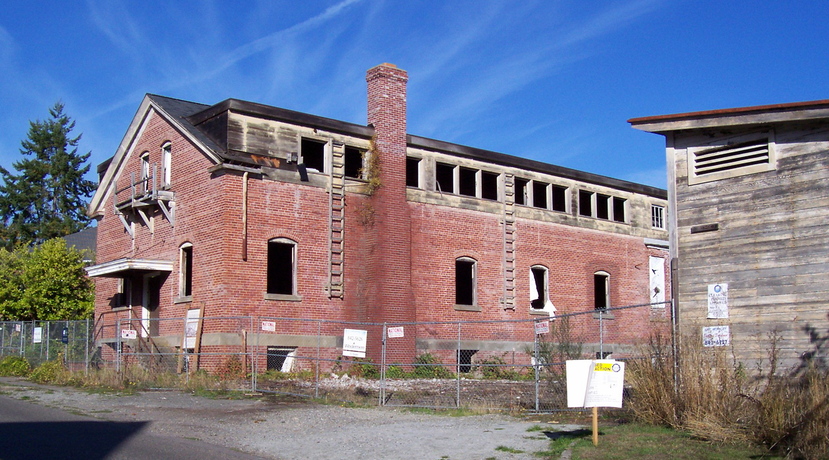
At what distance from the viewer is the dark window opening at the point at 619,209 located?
35.7 meters

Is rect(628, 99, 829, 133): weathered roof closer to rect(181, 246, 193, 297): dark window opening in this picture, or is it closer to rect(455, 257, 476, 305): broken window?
rect(455, 257, 476, 305): broken window

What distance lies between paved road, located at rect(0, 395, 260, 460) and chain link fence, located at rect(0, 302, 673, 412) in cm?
524

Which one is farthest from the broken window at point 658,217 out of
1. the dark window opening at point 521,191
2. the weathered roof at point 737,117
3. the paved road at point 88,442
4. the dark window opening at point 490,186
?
the paved road at point 88,442

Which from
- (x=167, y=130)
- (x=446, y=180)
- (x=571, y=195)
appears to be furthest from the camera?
(x=571, y=195)

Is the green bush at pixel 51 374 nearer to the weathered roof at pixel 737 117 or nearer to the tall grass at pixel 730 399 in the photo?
the tall grass at pixel 730 399

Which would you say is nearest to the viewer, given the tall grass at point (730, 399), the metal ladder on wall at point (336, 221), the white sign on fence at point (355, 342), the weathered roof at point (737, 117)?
the tall grass at point (730, 399)

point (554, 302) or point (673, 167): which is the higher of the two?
point (673, 167)

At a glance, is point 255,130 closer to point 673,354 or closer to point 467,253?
point 467,253

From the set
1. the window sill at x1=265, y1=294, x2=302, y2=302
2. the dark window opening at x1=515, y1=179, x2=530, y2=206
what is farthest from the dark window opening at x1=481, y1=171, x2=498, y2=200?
the window sill at x1=265, y1=294, x2=302, y2=302

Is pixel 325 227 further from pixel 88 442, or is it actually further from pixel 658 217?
pixel 658 217

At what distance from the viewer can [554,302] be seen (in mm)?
31641

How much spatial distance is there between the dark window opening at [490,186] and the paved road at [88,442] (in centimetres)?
1927

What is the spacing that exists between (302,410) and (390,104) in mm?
13632

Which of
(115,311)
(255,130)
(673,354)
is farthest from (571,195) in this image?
(673,354)
